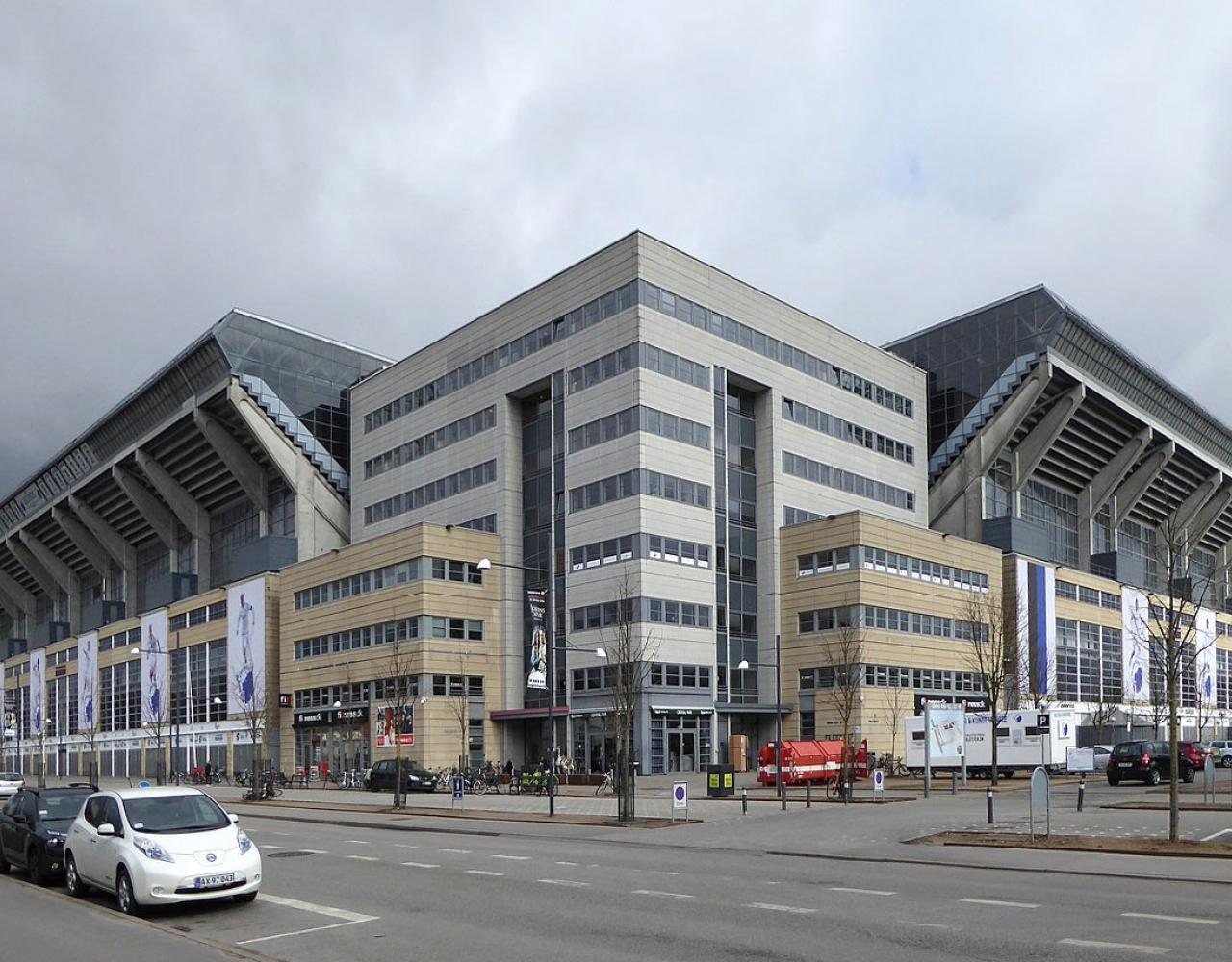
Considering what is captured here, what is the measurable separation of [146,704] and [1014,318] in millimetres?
70152

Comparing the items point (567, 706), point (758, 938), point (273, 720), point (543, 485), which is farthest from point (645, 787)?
point (758, 938)

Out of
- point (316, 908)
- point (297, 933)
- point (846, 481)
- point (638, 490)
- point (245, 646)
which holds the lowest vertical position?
point (316, 908)

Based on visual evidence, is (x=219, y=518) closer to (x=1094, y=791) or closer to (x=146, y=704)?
(x=146, y=704)

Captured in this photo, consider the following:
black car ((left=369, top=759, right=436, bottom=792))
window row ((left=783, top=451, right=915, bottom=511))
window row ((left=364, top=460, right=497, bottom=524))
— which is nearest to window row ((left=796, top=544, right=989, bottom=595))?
window row ((left=783, top=451, right=915, bottom=511))

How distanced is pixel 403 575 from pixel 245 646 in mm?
19540

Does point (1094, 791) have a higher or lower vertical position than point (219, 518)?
lower

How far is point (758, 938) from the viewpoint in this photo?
534 inches

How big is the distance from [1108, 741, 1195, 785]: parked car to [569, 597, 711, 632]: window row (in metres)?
23.7

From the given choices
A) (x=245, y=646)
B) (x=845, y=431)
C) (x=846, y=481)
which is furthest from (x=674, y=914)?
(x=245, y=646)

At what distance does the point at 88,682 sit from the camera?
358 feet

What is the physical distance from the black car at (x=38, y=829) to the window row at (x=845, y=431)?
186 ft

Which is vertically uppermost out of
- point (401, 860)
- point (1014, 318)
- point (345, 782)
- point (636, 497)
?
point (1014, 318)

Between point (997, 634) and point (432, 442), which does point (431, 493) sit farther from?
point (997, 634)

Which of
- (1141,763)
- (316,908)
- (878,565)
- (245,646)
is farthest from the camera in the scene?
(245,646)
